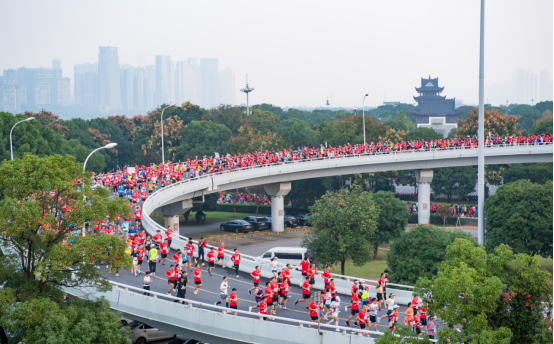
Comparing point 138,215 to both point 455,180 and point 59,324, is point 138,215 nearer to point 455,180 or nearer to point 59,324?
point 59,324

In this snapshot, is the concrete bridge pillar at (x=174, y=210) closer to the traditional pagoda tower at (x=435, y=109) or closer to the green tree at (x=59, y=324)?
the green tree at (x=59, y=324)

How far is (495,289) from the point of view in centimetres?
1239

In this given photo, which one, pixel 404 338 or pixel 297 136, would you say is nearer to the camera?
pixel 404 338

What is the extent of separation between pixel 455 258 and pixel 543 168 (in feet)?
177

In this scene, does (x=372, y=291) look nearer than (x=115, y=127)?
Yes

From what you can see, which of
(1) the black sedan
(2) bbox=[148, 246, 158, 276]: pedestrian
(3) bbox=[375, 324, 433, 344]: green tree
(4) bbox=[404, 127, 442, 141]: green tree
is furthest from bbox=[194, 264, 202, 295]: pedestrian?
(4) bbox=[404, 127, 442, 141]: green tree

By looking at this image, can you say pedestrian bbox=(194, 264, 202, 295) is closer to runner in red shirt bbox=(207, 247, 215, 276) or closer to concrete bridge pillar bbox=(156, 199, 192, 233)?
runner in red shirt bbox=(207, 247, 215, 276)

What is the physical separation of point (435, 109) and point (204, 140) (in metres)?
86.5

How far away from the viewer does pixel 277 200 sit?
5538 cm

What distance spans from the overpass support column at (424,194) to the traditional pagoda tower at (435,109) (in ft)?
289

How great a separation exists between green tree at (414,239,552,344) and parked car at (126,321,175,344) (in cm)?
1401

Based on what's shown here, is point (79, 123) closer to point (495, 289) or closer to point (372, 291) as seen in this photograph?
point (372, 291)

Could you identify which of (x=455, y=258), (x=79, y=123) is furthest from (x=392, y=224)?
(x=79, y=123)

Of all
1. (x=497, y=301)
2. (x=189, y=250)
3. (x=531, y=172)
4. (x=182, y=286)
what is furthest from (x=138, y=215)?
(x=531, y=172)
